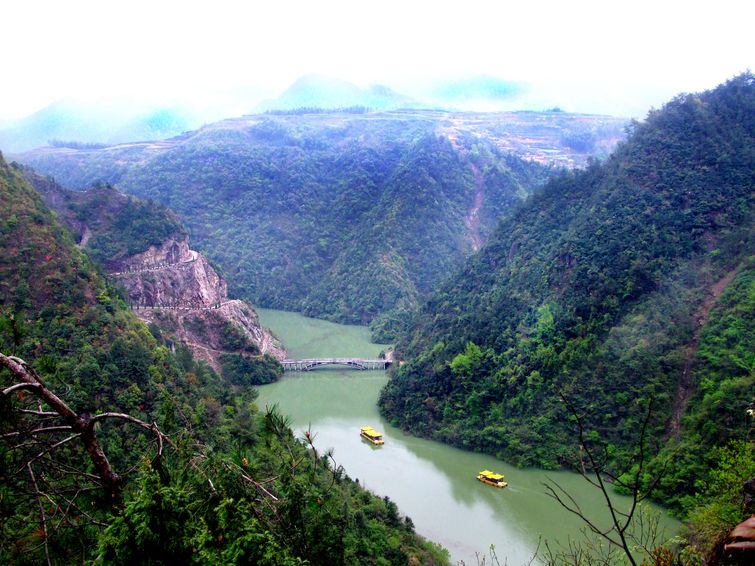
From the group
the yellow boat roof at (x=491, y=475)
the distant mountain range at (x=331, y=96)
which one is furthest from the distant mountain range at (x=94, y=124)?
the yellow boat roof at (x=491, y=475)

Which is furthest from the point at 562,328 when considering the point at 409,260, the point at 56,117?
the point at 56,117

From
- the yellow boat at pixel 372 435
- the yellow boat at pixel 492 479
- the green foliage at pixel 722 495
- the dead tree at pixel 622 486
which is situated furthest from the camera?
the yellow boat at pixel 372 435

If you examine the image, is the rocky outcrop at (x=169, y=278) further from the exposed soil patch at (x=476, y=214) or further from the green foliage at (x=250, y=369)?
the exposed soil patch at (x=476, y=214)

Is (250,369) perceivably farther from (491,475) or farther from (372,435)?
(491,475)

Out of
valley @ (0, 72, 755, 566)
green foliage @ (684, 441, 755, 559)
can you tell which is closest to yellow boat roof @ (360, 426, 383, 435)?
valley @ (0, 72, 755, 566)

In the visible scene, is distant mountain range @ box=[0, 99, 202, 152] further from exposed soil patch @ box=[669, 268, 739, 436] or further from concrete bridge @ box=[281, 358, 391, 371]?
exposed soil patch @ box=[669, 268, 739, 436]

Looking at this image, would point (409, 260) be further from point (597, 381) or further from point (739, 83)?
point (597, 381)
